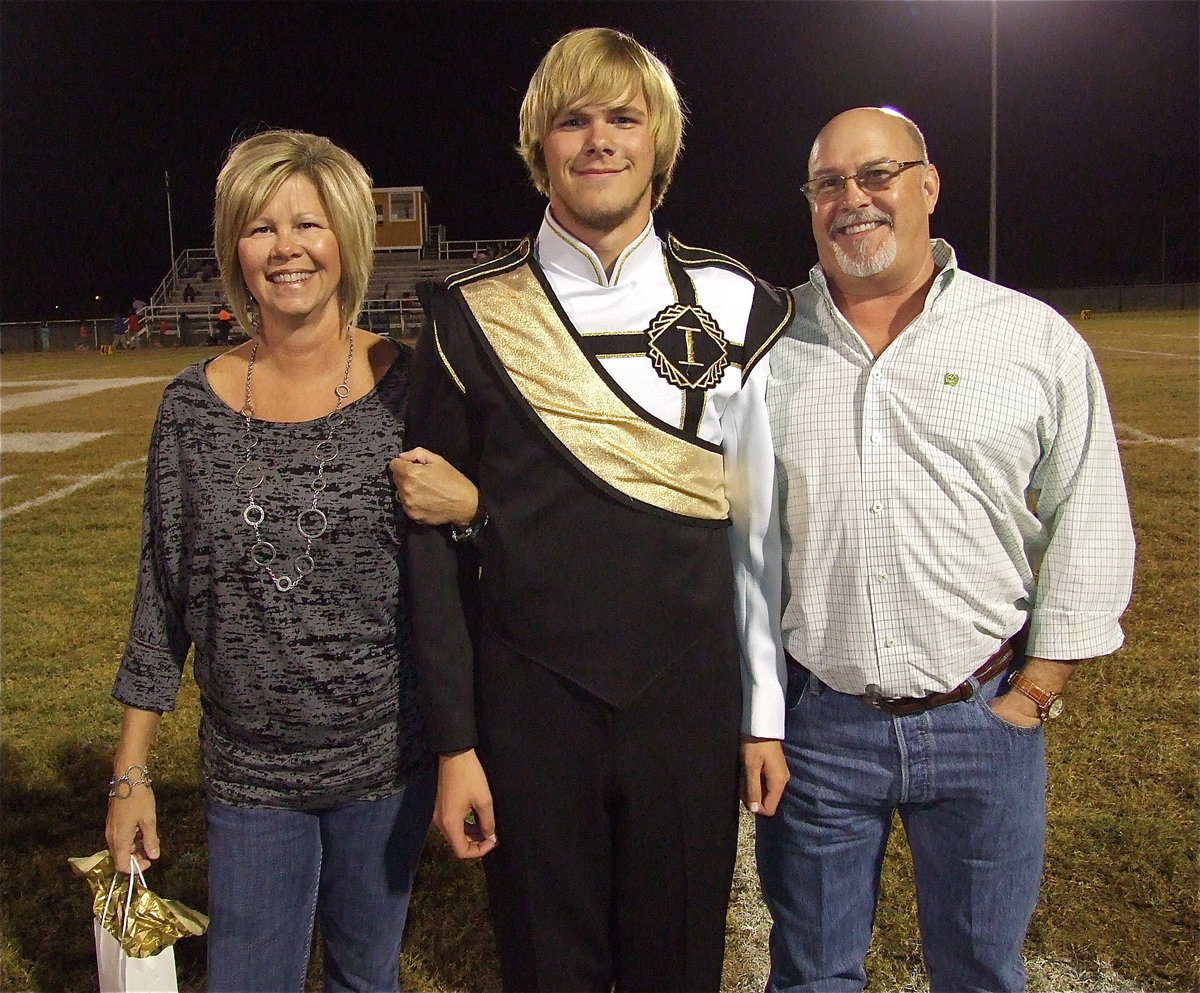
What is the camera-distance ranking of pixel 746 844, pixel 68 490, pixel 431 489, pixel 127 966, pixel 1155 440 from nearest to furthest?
pixel 431 489 → pixel 127 966 → pixel 746 844 → pixel 68 490 → pixel 1155 440

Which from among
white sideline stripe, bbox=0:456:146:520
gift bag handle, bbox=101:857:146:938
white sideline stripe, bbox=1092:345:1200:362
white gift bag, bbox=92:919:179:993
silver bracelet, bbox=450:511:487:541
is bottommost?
white sideline stripe, bbox=0:456:146:520

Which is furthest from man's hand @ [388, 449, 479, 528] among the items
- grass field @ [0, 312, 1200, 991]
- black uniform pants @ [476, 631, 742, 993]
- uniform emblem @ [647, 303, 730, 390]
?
grass field @ [0, 312, 1200, 991]

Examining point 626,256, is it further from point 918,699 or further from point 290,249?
point 918,699

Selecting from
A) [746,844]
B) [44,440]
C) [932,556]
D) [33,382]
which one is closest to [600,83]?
[932,556]

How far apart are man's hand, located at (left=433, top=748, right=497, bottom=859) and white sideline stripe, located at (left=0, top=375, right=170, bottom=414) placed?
15.2m

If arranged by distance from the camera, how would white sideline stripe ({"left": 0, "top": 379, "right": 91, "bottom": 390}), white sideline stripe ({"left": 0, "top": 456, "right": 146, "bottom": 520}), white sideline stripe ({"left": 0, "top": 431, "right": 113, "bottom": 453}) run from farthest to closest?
white sideline stripe ({"left": 0, "top": 379, "right": 91, "bottom": 390}) → white sideline stripe ({"left": 0, "top": 431, "right": 113, "bottom": 453}) → white sideline stripe ({"left": 0, "top": 456, "right": 146, "bottom": 520})

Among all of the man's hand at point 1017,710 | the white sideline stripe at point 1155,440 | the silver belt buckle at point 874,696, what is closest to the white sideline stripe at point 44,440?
the white sideline stripe at point 1155,440

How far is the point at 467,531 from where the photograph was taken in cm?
176

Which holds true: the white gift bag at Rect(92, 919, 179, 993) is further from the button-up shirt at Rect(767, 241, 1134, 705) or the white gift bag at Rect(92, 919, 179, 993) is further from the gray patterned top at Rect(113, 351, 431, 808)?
the button-up shirt at Rect(767, 241, 1134, 705)

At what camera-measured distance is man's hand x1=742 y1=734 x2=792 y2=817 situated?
187 centimetres

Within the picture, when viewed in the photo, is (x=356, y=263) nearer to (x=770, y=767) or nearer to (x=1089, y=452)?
(x=770, y=767)

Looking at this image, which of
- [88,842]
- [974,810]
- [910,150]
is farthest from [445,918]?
[910,150]

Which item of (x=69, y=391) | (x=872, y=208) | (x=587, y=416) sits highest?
(x=872, y=208)

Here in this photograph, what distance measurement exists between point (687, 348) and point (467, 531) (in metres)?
0.48
